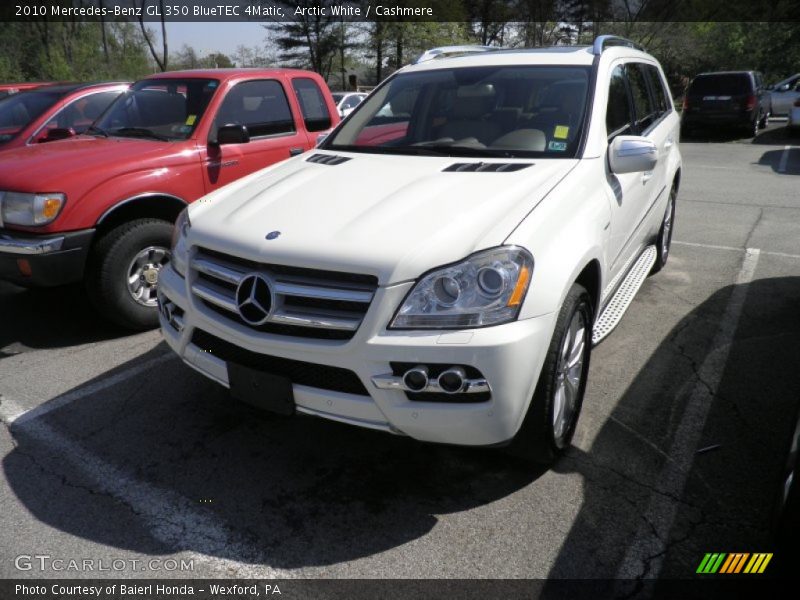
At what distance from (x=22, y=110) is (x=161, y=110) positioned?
316 centimetres

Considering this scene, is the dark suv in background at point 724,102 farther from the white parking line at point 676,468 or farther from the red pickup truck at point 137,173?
the red pickup truck at point 137,173

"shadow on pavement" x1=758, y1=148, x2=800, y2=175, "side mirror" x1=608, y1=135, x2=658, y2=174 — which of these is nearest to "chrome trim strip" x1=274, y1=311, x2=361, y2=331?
"side mirror" x1=608, y1=135, x2=658, y2=174

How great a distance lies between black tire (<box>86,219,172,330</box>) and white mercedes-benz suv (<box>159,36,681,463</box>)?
1.37m

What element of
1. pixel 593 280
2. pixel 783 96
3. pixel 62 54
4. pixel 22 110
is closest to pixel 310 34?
pixel 62 54

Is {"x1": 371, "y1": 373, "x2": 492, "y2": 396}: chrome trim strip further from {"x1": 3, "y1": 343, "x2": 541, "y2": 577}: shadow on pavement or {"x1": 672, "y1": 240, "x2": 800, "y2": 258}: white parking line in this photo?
{"x1": 672, "y1": 240, "x2": 800, "y2": 258}: white parking line

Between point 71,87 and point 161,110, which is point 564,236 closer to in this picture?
point 161,110

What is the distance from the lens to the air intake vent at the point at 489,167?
3099 millimetres

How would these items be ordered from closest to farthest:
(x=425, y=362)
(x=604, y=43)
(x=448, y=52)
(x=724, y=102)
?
(x=425, y=362), (x=604, y=43), (x=448, y=52), (x=724, y=102)

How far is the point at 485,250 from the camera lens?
7.86 ft

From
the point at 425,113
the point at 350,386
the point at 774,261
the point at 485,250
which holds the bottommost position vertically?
the point at 774,261

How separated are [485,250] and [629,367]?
77.7 inches

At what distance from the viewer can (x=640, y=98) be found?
4512 millimetres

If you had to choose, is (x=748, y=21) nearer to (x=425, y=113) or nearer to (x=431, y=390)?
(x=425, y=113)

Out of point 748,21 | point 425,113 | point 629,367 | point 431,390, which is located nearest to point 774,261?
point 629,367
